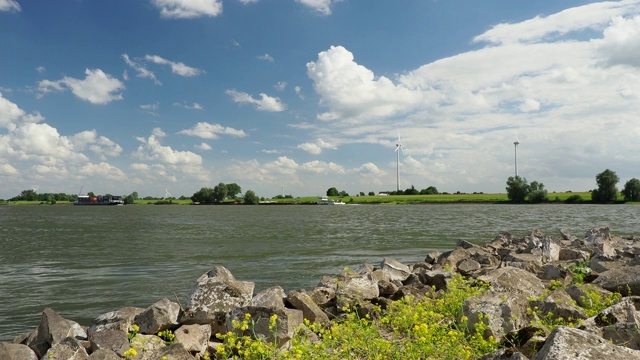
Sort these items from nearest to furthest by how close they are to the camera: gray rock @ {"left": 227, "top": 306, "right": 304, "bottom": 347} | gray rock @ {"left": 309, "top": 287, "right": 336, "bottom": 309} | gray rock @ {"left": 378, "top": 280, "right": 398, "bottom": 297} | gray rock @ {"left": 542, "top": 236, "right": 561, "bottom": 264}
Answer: gray rock @ {"left": 227, "top": 306, "right": 304, "bottom": 347}
gray rock @ {"left": 309, "top": 287, "right": 336, "bottom": 309}
gray rock @ {"left": 378, "top": 280, "right": 398, "bottom": 297}
gray rock @ {"left": 542, "top": 236, "right": 561, "bottom": 264}

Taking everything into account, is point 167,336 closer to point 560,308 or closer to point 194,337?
point 194,337

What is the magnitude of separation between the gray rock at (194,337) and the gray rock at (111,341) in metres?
0.89

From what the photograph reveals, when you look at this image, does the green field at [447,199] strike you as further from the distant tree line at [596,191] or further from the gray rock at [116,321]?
the gray rock at [116,321]

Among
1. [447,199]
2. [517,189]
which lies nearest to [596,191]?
[517,189]

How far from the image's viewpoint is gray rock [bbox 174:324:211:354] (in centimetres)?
849

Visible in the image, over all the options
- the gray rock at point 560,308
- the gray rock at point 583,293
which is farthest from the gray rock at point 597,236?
the gray rock at point 560,308

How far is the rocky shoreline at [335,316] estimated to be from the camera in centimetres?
598

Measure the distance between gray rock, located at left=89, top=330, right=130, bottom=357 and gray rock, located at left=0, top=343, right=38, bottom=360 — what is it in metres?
0.94

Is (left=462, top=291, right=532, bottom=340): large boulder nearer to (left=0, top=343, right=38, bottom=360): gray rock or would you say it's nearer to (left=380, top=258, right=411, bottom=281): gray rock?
(left=380, top=258, right=411, bottom=281): gray rock

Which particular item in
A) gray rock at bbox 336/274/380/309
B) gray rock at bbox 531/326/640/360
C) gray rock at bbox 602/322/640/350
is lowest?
gray rock at bbox 336/274/380/309

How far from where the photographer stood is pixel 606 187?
413 feet

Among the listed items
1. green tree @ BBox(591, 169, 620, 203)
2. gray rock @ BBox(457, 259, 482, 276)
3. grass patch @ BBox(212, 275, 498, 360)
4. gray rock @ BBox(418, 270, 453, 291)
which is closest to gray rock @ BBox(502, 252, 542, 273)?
gray rock @ BBox(457, 259, 482, 276)

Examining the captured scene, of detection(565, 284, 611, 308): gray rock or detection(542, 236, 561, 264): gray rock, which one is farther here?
detection(542, 236, 561, 264): gray rock

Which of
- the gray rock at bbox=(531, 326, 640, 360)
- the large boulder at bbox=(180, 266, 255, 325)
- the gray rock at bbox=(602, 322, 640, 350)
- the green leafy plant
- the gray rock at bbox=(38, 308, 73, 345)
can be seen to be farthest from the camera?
the large boulder at bbox=(180, 266, 255, 325)
